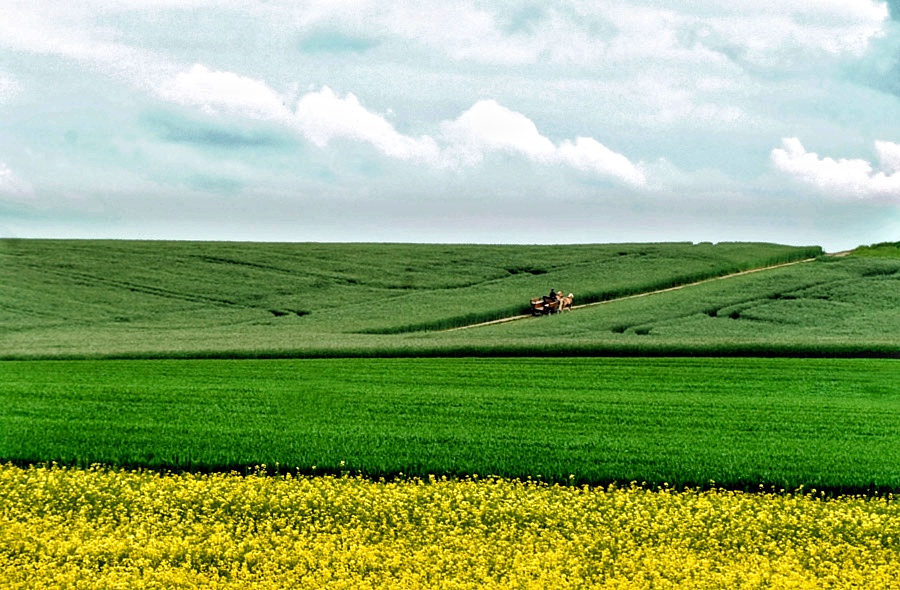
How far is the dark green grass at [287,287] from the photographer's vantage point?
1321 inches

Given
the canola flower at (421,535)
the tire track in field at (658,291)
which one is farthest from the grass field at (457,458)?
the tire track in field at (658,291)

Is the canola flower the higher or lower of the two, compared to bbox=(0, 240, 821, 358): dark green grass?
lower

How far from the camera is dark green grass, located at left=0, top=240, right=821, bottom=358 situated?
33556 millimetres

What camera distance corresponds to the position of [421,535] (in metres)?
11.0

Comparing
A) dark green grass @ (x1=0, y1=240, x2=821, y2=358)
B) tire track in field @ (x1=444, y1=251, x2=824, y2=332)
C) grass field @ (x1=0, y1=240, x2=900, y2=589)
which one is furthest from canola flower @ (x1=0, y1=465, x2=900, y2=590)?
tire track in field @ (x1=444, y1=251, x2=824, y2=332)

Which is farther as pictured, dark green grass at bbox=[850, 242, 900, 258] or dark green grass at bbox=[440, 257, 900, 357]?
dark green grass at bbox=[850, 242, 900, 258]

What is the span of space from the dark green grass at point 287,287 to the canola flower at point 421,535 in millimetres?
16073

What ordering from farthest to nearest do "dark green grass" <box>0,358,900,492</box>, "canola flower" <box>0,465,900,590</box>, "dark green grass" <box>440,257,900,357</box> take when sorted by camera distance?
"dark green grass" <box>440,257,900,357</box> < "dark green grass" <box>0,358,900,492</box> < "canola flower" <box>0,465,900,590</box>

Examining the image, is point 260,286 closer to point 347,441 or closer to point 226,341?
point 226,341

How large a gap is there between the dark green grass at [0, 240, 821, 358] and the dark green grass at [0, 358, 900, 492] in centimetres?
729

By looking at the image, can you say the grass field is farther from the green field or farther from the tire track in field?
the tire track in field

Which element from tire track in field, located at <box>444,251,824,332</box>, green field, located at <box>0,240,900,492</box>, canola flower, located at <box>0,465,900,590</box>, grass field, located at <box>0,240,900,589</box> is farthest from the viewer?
tire track in field, located at <box>444,251,824,332</box>

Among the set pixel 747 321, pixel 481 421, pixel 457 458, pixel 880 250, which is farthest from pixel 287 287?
pixel 880 250

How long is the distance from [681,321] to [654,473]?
79.9 ft
